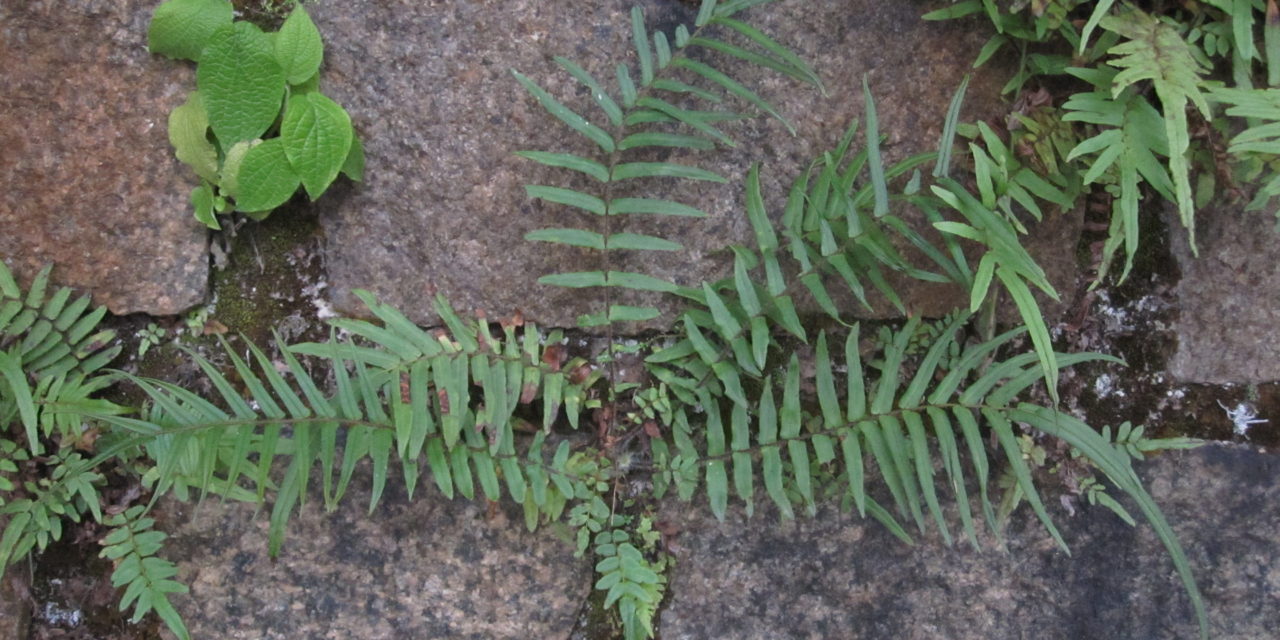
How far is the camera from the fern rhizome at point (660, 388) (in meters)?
1.76

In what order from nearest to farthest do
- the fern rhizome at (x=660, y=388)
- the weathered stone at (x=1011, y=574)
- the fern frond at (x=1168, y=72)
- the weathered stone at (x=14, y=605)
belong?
the fern frond at (x=1168, y=72) < the fern rhizome at (x=660, y=388) < the weathered stone at (x=14, y=605) < the weathered stone at (x=1011, y=574)

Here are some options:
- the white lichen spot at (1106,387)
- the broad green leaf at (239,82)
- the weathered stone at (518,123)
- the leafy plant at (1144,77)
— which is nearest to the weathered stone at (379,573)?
the weathered stone at (518,123)

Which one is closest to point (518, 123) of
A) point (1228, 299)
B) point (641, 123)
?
point (641, 123)

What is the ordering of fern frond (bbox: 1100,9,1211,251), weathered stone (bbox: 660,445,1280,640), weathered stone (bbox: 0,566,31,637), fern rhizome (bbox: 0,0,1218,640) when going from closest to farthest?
1. fern frond (bbox: 1100,9,1211,251)
2. fern rhizome (bbox: 0,0,1218,640)
3. weathered stone (bbox: 0,566,31,637)
4. weathered stone (bbox: 660,445,1280,640)

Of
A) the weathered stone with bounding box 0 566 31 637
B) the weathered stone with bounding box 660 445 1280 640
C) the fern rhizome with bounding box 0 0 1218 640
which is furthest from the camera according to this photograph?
the weathered stone with bounding box 660 445 1280 640

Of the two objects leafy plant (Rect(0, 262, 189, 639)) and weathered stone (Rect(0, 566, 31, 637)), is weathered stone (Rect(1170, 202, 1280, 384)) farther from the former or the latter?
weathered stone (Rect(0, 566, 31, 637))

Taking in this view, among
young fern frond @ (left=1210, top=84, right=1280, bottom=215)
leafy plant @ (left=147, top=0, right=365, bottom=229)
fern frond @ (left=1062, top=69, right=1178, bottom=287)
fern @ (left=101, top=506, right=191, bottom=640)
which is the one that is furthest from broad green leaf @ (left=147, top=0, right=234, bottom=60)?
young fern frond @ (left=1210, top=84, right=1280, bottom=215)

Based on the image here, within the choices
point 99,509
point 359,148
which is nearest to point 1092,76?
point 359,148

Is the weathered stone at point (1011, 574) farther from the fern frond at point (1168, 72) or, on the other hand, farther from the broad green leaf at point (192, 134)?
the broad green leaf at point (192, 134)

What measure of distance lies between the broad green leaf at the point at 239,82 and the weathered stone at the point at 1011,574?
111 cm

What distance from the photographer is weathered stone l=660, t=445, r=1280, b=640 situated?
6.54 feet

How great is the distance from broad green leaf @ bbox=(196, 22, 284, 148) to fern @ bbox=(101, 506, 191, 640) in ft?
2.42

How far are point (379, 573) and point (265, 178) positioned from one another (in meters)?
0.80

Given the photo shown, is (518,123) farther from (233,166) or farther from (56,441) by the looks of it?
(56,441)
